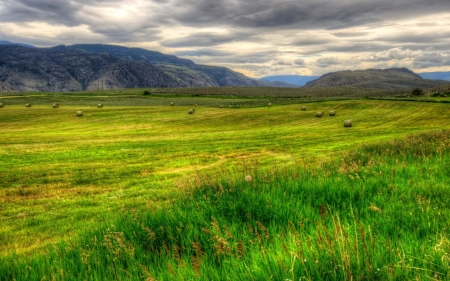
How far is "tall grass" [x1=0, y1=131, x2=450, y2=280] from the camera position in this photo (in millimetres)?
3199

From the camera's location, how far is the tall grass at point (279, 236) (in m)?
3.20

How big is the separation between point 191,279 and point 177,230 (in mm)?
1774

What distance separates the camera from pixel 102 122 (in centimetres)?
4650

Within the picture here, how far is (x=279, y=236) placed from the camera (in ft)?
13.4

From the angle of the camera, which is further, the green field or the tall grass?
the green field

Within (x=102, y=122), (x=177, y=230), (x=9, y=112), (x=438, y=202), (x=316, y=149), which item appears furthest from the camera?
(x=9, y=112)

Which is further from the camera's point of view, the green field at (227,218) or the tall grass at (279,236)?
the green field at (227,218)

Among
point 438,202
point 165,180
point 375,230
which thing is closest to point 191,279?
point 375,230

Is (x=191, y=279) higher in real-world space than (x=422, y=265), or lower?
lower

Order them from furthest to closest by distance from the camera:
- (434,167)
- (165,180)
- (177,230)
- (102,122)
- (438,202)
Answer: (102,122) < (165,180) < (434,167) < (438,202) < (177,230)

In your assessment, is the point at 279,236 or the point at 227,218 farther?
the point at 227,218

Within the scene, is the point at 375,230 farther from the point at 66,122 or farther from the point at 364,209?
the point at 66,122

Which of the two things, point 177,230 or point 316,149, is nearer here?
point 177,230

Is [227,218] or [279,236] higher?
[279,236]
